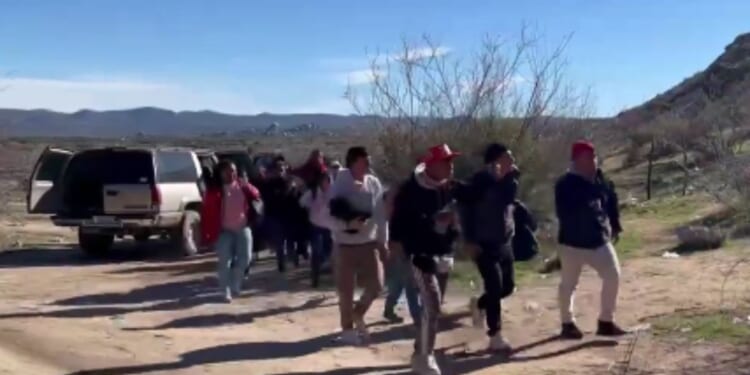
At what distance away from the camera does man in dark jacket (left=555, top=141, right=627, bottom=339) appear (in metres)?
10.4

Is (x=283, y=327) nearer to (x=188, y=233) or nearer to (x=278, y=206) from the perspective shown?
(x=278, y=206)

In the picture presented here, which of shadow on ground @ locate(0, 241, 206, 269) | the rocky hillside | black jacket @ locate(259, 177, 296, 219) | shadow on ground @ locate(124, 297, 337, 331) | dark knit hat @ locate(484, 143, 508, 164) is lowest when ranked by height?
shadow on ground @ locate(0, 241, 206, 269)

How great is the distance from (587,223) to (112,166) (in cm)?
1215

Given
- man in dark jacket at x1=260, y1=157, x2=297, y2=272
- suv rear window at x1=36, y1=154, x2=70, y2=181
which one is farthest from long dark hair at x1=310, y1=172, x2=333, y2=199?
suv rear window at x1=36, y1=154, x2=70, y2=181

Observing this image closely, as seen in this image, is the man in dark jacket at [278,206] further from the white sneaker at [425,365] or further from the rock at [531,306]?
the white sneaker at [425,365]

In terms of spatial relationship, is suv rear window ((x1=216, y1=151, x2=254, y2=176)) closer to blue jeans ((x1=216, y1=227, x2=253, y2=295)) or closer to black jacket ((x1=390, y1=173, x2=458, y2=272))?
blue jeans ((x1=216, y1=227, x2=253, y2=295))

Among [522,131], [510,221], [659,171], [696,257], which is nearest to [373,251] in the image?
[510,221]

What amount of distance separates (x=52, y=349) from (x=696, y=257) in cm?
919

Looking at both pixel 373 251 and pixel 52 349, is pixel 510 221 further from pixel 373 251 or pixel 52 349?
pixel 52 349

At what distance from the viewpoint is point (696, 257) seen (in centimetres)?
1672

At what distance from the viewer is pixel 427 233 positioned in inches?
368

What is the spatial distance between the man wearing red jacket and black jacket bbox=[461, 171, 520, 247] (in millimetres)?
3692

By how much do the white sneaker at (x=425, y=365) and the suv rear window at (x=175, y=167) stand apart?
11666mm

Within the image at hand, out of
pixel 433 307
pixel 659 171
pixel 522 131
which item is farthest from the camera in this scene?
pixel 659 171
